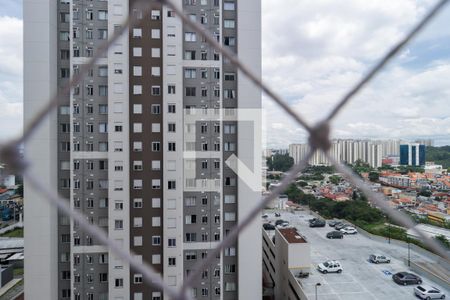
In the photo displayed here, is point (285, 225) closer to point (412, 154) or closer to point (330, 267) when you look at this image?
point (330, 267)

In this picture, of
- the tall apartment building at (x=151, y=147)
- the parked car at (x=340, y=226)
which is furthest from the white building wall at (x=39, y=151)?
the parked car at (x=340, y=226)

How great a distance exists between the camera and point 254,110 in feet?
15.3

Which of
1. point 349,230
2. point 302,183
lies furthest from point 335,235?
point 302,183

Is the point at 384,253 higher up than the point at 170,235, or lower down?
lower down

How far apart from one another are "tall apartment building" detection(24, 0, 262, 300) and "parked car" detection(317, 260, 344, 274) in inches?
53.2

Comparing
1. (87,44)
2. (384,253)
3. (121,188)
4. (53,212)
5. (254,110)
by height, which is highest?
(87,44)

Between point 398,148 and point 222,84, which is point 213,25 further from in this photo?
point 398,148

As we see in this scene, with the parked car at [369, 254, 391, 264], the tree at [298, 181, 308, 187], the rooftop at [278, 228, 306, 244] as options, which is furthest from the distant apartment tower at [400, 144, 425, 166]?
the rooftop at [278, 228, 306, 244]

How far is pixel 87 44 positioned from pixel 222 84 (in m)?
2.23

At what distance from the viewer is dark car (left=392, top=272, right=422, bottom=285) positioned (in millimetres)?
4727

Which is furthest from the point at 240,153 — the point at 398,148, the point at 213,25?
the point at 398,148

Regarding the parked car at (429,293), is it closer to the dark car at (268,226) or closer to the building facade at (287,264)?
the building facade at (287,264)

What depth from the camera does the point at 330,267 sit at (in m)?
5.31

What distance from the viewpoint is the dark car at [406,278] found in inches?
186
